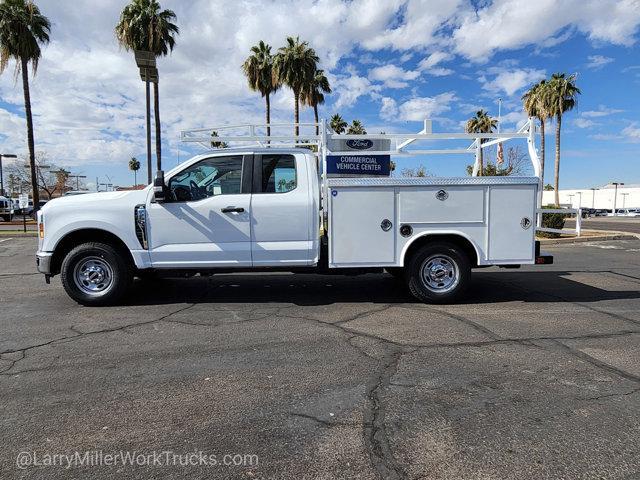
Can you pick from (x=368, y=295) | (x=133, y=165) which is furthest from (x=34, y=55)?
(x=133, y=165)

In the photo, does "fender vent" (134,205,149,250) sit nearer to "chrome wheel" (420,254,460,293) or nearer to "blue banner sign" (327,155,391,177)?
"blue banner sign" (327,155,391,177)

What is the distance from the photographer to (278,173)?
636cm

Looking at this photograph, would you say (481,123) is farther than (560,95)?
Yes

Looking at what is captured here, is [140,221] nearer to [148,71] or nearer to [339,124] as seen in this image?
[148,71]

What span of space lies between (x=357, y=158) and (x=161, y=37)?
74.9ft

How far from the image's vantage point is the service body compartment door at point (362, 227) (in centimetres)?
622

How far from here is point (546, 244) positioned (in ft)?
49.2

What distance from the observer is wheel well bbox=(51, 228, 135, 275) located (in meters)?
6.35

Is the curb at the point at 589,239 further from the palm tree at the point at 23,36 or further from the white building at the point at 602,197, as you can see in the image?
the white building at the point at 602,197

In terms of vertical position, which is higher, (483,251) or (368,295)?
(483,251)

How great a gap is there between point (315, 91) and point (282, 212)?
3171 centimetres

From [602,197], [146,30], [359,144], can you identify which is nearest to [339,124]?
[146,30]

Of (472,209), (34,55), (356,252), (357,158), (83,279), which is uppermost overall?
(34,55)

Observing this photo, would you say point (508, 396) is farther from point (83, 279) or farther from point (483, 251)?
point (83, 279)
